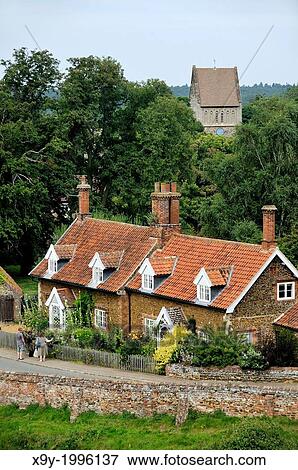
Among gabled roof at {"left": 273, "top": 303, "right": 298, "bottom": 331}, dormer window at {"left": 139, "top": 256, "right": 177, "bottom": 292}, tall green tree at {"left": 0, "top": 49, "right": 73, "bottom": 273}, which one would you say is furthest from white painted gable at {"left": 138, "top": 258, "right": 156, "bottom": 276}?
tall green tree at {"left": 0, "top": 49, "right": 73, "bottom": 273}

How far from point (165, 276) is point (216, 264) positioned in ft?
5.75

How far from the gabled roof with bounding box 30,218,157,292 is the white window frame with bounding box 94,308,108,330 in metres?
0.88

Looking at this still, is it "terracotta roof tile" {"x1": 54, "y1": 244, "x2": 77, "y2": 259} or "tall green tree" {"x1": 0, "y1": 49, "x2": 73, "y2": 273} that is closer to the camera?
"terracotta roof tile" {"x1": 54, "y1": 244, "x2": 77, "y2": 259}

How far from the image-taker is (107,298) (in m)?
34.5

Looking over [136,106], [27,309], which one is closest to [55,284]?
[27,309]

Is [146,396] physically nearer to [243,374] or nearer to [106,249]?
[243,374]

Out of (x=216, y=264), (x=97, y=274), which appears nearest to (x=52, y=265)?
(x=97, y=274)

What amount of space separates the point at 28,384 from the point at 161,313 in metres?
5.14

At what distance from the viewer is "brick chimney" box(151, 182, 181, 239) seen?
34294 millimetres

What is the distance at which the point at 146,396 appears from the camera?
27078 millimetres

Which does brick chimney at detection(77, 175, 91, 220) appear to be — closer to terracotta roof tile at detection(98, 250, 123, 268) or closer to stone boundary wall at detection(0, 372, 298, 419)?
terracotta roof tile at detection(98, 250, 123, 268)

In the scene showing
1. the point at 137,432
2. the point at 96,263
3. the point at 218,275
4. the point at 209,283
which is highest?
the point at 96,263

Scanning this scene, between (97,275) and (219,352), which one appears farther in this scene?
(97,275)

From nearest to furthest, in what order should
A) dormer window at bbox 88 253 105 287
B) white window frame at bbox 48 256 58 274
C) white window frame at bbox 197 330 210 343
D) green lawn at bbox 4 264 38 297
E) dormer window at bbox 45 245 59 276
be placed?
white window frame at bbox 197 330 210 343 → dormer window at bbox 88 253 105 287 → dormer window at bbox 45 245 59 276 → white window frame at bbox 48 256 58 274 → green lawn at bbox 4 264 38 297
